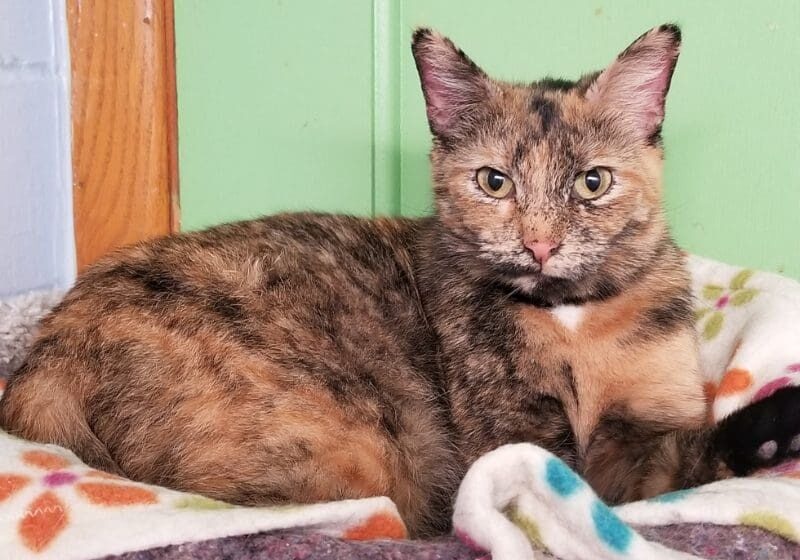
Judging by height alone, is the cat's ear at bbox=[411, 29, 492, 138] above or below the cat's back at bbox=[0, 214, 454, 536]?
above

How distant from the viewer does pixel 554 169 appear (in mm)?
1224

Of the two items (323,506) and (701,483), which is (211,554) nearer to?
(323,506)

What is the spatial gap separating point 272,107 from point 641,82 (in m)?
0.90

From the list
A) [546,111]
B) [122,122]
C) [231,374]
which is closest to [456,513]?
[231,374]

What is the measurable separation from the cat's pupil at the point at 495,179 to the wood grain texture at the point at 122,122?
0.97m

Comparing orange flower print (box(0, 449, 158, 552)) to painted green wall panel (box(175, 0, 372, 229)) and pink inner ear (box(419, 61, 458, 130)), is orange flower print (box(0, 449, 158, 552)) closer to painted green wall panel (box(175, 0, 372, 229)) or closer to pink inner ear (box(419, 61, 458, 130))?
pink inner ear (box(419, 61, 458, 130))

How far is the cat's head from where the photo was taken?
1.20 meters

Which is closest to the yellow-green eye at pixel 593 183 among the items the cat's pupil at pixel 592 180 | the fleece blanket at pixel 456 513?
the cat's pupil at pixel 592 180

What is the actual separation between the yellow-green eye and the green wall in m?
0.48

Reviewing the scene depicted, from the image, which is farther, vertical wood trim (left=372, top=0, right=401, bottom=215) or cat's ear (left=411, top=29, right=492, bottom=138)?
vertical wood trim (left=372, top=0, right=401, bottom=215)

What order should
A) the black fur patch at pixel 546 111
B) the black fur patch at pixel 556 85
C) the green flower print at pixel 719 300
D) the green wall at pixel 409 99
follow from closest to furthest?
1. the black fur patch at pixel 546 111
2. the black fur patch at pixel 556 85
3. the green flower print at pixel 719 300
4. the green wall at pixel 409 99

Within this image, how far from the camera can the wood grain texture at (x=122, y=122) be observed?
1.91 m

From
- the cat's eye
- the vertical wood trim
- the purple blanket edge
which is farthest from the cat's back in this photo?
the vertical wood trim

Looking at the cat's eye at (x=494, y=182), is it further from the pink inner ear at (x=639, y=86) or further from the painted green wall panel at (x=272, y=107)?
the painted green wall panel at (x=272, y=107)
